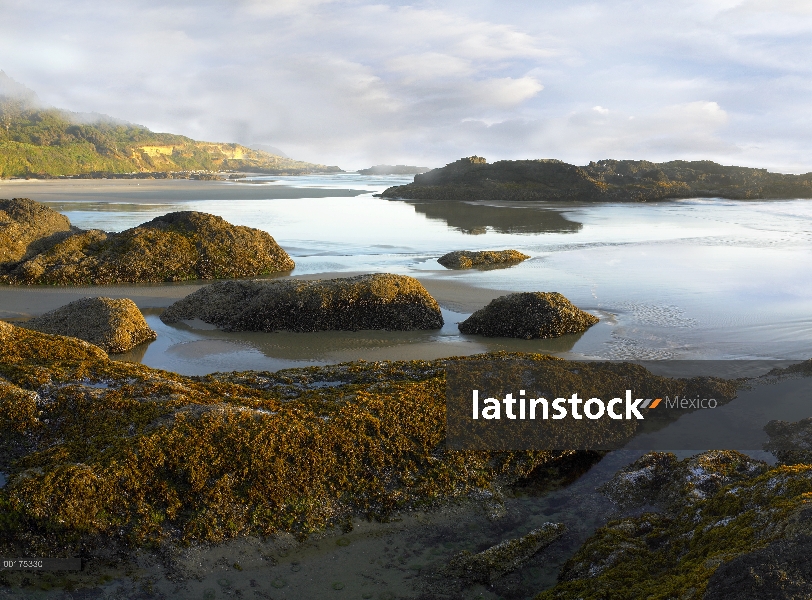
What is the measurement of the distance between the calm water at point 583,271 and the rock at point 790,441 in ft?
9.10

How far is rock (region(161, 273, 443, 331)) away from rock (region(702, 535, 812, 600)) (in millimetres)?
6836

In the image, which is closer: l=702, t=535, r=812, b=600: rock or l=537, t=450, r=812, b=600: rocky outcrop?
l=702, t=535, r=812, b=600: rock

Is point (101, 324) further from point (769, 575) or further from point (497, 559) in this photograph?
point (769, 575)

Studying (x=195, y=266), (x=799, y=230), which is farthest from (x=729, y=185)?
(x=195, y=266)

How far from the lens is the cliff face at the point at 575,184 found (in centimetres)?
4766

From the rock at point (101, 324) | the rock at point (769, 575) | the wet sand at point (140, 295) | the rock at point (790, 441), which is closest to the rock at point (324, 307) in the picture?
the rock at point (101, 324)

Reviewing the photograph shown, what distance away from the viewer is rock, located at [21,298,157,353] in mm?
7914

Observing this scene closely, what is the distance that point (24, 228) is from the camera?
573 inches

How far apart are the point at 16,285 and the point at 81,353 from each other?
8769 mm

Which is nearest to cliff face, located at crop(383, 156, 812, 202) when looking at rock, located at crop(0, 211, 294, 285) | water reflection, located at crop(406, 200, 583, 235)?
water reflection, located at crop(406, 200, 583, 235)

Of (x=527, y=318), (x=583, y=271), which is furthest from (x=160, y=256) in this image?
(x=583, y=271)

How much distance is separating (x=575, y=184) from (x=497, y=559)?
160 ft

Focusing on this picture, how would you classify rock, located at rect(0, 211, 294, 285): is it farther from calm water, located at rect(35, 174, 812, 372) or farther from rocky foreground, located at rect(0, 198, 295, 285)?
calm water, located at rect(35, 174, 812, 372)

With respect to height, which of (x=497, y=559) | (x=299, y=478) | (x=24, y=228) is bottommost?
(x=497, y=559)
